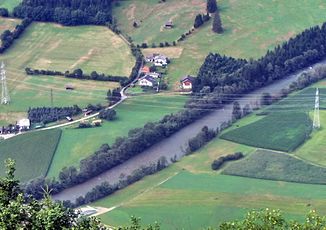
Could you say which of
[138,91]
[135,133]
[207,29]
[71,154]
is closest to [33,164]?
[71,154]

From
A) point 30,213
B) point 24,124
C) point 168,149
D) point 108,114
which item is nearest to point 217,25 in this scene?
point 108,114

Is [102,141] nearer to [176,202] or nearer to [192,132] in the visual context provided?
[192,132]

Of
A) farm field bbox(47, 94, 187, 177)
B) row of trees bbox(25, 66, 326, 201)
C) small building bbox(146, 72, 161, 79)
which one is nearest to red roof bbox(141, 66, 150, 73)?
small building bbox(146, 72, 161, 79)

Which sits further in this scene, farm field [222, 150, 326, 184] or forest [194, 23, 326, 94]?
forest [194, 23, 326, 94]

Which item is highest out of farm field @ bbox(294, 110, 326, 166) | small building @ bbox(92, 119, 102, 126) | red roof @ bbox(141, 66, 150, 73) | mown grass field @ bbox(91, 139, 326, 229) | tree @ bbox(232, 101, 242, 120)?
red roof @ bbox(141, 66, 150, 73)

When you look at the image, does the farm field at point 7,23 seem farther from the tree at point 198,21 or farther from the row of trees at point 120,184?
the row of trees at point 120,184

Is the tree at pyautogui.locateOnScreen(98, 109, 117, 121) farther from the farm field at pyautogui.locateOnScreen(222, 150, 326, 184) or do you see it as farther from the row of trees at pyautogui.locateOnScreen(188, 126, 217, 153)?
the farm field at pyautogui.locateOnScreen(222, 150, 326, 184)
